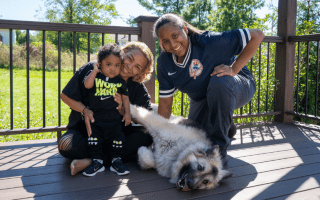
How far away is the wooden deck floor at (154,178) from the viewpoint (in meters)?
1.71

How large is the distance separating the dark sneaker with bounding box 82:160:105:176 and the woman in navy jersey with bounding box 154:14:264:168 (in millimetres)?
789

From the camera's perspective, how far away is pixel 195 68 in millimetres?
2295

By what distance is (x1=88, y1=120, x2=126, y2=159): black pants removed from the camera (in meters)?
2.12

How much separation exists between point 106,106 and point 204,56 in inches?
39.4

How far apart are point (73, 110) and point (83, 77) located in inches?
13.6

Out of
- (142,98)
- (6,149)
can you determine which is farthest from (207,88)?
(6,149)

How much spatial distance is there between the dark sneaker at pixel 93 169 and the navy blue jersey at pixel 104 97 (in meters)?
0.39

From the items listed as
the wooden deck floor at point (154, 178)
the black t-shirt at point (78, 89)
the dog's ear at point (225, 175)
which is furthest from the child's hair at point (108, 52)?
the dog's ear at point (225, 175)

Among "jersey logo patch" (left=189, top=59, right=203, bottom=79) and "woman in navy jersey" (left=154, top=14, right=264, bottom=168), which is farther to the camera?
"jersey logo patch" (left=189, top=59, right=203, bottom=79)

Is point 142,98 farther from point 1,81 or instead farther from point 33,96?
point 1,81

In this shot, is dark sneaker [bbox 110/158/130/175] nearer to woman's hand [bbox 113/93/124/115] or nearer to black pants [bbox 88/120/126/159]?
black pants [bbox 88/120/126/159]

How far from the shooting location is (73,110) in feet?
7.71

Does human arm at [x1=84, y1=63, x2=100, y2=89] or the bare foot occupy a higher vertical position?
human arm at [x1=84, y1=63, x2=100, y2=89]

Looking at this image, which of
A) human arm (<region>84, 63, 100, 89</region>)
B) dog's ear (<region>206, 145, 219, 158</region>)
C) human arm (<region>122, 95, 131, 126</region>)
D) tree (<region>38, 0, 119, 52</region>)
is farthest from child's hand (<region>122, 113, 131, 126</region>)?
tree (<region>38, 0, 119, 52</region>)
